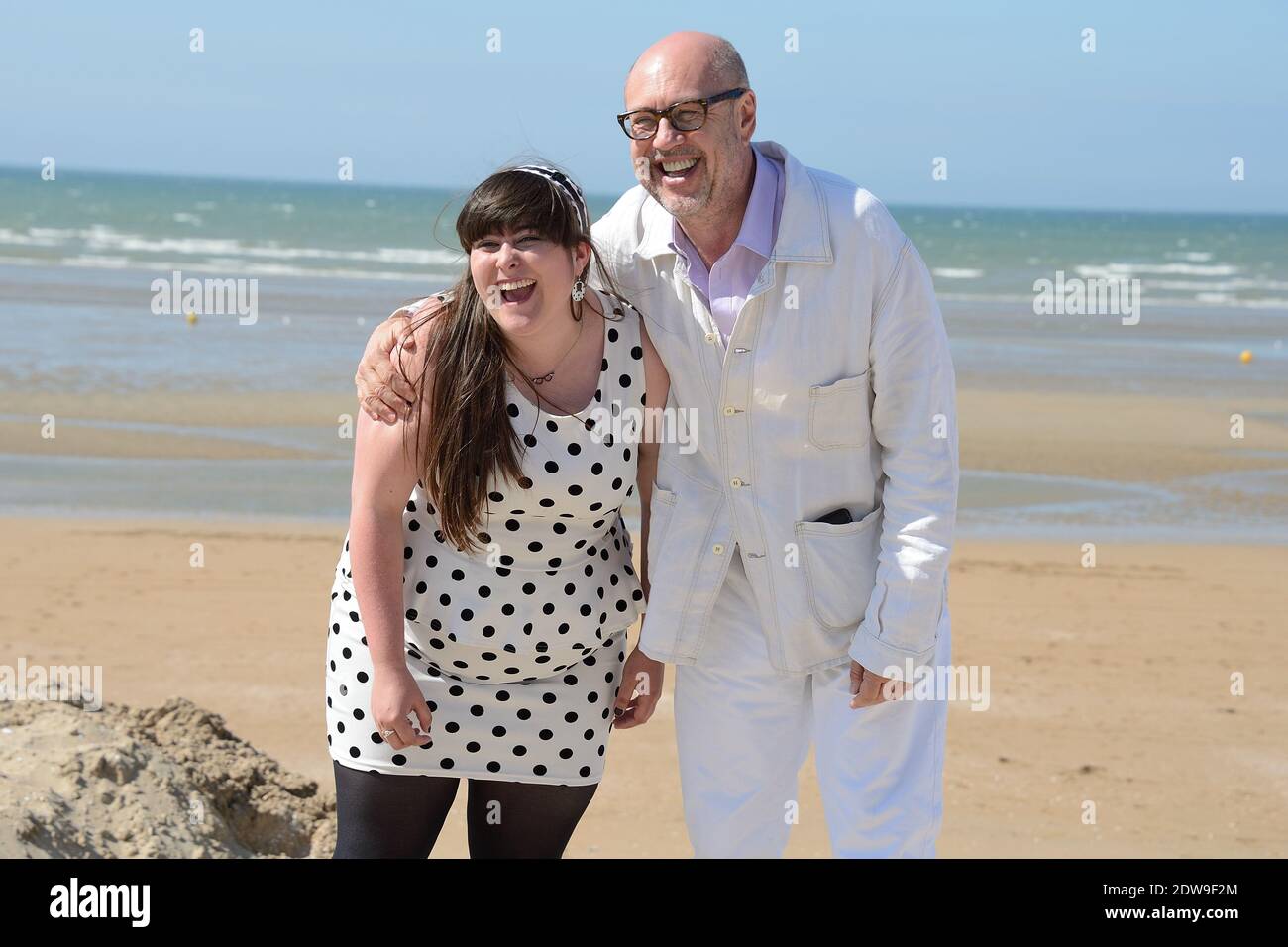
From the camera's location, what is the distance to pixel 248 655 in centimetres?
651

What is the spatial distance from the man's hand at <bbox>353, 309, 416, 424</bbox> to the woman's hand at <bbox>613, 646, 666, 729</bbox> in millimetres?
845

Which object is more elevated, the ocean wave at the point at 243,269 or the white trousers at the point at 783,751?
the ocean wave at the point at 243,269

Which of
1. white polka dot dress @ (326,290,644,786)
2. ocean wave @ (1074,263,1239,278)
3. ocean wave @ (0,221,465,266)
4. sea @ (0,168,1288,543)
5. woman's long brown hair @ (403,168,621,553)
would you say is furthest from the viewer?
ocean wave @ (1074,263,1239,278)

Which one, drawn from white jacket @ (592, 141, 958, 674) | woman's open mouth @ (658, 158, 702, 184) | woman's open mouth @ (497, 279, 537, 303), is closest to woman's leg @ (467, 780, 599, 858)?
white jacket @ (592, 141, 958, 674)

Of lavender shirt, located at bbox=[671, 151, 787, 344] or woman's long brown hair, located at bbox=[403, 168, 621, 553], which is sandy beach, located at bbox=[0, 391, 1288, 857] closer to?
woman's long brown hair, located at bbox=[403, 168, 621, 553]

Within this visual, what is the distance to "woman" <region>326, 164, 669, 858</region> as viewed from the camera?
287 centimetres

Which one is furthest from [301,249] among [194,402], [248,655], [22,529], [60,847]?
[60,847]

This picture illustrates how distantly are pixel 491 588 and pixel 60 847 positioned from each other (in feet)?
5.34

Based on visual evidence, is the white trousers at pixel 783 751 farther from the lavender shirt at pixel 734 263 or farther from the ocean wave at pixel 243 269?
the ocean wave at pixel 243 269

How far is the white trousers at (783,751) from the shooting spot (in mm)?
3111

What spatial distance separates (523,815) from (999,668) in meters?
4.23

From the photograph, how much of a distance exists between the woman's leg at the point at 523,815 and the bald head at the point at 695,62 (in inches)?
62.1

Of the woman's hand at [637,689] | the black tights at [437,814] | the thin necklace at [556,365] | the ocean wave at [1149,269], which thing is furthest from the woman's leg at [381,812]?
the ocean wave at [1149,269]
